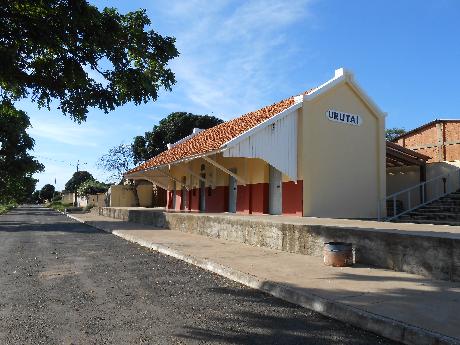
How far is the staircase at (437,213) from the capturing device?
50.9 ft

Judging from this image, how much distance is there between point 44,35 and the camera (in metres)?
6.56

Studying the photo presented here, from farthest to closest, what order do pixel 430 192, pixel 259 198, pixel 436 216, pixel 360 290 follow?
pixel 430 192 < pixel 259 198 < pixel 436 216 < pixel 360 290

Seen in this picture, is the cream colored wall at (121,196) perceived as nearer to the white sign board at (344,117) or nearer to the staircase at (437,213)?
the white sign board at (344,117)

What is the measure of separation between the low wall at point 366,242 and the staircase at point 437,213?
689 centimetres

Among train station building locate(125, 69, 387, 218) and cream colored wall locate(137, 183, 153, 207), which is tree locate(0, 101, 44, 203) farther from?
train station building locate(125, 69, 387, 218)

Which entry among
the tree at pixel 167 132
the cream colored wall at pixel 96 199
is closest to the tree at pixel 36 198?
the cream colored wall at pixel 96 199

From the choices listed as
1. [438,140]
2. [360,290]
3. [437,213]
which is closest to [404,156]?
[437,213]

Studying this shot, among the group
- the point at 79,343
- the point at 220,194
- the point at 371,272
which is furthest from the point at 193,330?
the point at 220,194

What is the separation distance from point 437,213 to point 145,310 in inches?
540

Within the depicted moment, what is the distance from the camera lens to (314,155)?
1694 cm

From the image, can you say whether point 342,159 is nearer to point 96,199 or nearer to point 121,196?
point 121,196

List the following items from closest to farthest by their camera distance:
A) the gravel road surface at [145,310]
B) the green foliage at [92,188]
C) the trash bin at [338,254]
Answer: the gravel road surface at [145,310], the trash bin at [338,254], the green foliage at [92,188]

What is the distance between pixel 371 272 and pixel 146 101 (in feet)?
16.5

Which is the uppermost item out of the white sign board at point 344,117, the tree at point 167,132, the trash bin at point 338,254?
the tree at point 167,132
